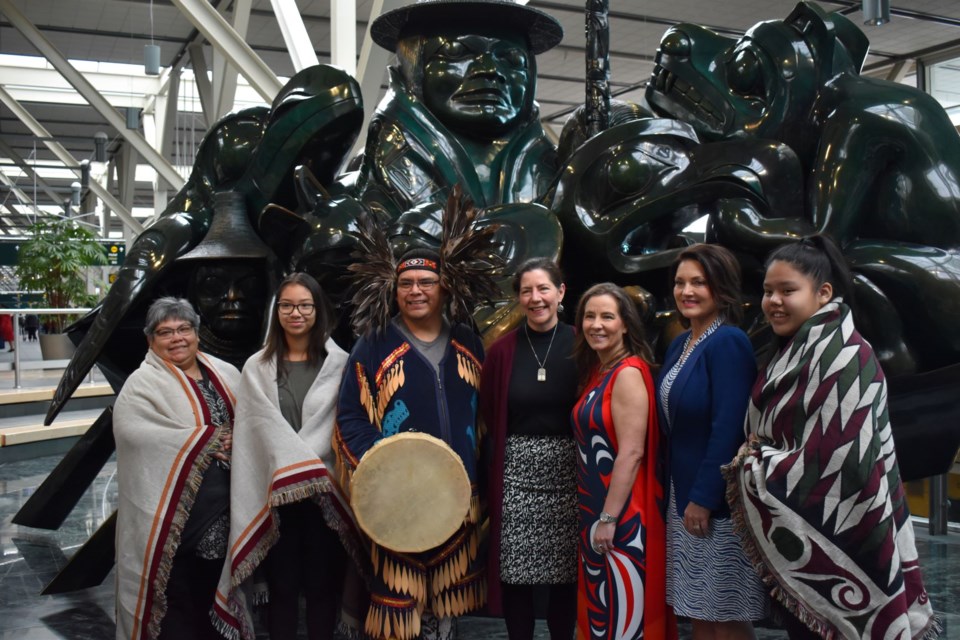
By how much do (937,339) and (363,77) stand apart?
5815 millimetres

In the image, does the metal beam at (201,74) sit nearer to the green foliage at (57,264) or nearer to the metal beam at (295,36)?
the green foliage at (57,264)

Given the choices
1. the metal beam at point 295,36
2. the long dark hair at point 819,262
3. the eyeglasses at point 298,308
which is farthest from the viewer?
the metal beam at point 295,36

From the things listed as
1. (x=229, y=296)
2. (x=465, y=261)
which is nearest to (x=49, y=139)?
(x=229, y=296)

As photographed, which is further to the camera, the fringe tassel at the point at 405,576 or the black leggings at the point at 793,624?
the fringe tassel at the point at 405,576

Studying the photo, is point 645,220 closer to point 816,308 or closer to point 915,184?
point 915,184

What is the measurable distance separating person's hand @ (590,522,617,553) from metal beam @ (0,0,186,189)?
1081 centimetres

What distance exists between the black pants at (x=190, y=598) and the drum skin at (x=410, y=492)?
2.44ft

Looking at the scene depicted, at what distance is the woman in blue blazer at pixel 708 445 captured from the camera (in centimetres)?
241

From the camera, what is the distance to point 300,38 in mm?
8352

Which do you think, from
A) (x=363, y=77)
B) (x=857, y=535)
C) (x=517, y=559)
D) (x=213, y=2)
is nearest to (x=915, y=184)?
(x=857, y=535)

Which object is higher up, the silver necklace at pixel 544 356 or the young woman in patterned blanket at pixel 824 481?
the silver necklace at pixel 544 356

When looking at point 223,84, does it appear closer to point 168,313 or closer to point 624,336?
point 168,313

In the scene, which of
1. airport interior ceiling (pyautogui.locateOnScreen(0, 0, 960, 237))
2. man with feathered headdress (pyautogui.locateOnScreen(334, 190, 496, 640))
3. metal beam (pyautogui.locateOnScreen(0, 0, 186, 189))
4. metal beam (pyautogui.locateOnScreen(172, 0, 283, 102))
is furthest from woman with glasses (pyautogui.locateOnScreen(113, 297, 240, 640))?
metal beam (pyautogui.locateOnScreen(0, 0, 186, 189))

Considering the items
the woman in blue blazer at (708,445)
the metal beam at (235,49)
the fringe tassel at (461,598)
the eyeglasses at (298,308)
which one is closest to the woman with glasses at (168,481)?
the eyeglasses at (298,308)
